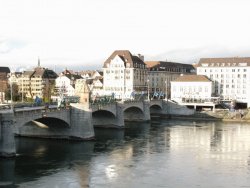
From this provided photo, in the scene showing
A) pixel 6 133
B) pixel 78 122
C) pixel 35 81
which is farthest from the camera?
pixel 35 81

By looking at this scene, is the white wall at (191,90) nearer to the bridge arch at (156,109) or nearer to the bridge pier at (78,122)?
the bridge arch at (156,109)

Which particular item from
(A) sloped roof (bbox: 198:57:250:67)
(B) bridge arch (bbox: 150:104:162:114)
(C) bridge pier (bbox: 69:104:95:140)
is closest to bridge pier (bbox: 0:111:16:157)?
(C) bridge pier (bbox: 69:104:95:140)

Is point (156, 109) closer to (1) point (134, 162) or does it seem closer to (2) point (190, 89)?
(2) point (190, 89)

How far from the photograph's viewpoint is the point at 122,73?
154 meters

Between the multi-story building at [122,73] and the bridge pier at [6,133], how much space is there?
95.0m

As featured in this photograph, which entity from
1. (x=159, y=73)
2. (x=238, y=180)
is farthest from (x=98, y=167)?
(x=159, y=73)

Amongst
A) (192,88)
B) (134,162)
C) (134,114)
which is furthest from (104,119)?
(192,88)

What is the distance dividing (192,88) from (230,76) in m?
14.8

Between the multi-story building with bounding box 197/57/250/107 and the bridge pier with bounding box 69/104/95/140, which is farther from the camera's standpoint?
the multi-story building with bounding box 197/57/250/107

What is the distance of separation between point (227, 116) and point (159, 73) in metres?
62.7

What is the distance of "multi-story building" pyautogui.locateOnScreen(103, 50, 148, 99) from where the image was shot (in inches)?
6038

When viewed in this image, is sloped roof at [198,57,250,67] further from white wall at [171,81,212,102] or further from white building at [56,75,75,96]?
white building at [56,75,75,96]

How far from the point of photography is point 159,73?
176875mm

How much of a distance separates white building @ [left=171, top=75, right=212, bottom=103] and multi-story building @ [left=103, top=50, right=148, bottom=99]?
16.4 metres
